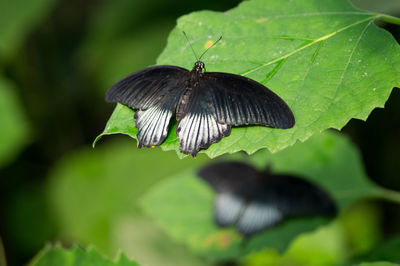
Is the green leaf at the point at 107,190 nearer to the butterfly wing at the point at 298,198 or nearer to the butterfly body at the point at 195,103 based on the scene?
the butterfly wing at the point at 298,198

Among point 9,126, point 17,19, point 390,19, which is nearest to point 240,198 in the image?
point 390,19

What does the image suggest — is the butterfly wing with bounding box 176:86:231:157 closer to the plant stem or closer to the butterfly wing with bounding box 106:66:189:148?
the butterfly wing with bounding box 106:66:189:148

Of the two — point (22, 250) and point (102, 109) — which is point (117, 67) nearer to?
point (102, 109)

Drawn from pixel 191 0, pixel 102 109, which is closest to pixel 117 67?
pixel 102 109

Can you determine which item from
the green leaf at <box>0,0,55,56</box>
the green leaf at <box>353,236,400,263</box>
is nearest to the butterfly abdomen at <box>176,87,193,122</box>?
the green leaf at <box>353,236,400,263</box>

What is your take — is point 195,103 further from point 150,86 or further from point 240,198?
point 240,198
